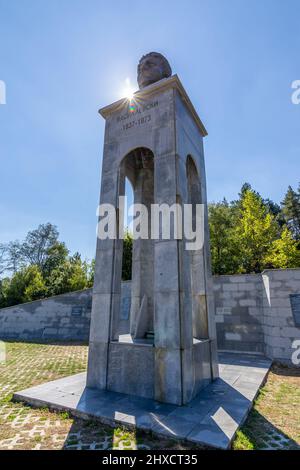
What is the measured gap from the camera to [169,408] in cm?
430

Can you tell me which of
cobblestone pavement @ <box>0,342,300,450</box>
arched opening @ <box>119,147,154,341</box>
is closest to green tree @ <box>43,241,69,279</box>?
arched opening @ <box>119,147,154,341</box>

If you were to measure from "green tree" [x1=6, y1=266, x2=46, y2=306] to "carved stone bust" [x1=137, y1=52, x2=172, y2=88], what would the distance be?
22620 millimetres

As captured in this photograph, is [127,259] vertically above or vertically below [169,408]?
above

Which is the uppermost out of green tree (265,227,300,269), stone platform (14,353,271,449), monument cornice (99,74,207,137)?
monument cornice (99,74,207,137)

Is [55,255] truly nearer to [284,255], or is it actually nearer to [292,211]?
[284,255]

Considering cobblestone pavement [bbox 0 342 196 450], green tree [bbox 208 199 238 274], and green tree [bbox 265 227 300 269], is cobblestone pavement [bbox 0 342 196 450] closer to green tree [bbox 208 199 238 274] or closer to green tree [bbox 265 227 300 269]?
green tree [bbox 265 227 300 269]

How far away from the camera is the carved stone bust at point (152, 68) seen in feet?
23.6

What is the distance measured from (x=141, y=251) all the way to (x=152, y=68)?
17.6 feet

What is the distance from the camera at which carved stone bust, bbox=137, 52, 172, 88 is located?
719 cm

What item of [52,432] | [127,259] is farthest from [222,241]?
[52,432]

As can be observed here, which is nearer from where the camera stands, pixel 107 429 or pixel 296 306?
pixel 107 429

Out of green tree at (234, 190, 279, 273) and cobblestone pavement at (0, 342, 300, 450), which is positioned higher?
green tree at (234, 190, 279, 273)
